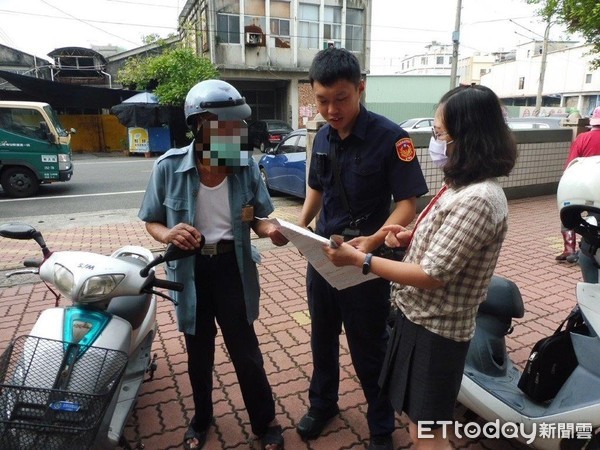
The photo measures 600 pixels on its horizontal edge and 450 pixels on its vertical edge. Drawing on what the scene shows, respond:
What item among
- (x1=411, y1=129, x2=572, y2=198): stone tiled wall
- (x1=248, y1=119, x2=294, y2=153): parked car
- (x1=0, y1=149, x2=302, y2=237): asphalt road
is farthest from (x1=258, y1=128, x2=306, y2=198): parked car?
(x1=248, y1=119, x2=294, y2=153): parked car

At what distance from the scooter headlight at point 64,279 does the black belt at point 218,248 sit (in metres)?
0.56

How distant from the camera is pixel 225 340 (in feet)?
7.22

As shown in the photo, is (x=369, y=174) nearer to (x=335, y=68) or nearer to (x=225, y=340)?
(x=335, y=68)

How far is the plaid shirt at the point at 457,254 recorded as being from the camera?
1.42m

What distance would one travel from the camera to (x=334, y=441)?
235 centimetres

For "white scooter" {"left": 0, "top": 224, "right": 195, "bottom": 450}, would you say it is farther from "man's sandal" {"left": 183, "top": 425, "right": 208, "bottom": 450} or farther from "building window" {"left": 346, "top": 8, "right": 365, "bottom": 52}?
"building window" {"left": 346, "top": 8, "right": 365, "bottom": 52}

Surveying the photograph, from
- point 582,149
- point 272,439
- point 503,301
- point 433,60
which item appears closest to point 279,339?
point 272,439

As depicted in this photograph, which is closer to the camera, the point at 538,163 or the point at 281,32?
the point at 538,163

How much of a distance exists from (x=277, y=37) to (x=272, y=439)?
23.0 meters

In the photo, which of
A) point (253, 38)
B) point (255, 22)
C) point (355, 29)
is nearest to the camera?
point (253, 38)

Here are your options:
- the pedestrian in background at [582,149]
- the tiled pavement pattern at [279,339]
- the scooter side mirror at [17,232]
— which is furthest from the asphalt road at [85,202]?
the scooter side mirror at [17,232]

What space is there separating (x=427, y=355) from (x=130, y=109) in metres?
17.5

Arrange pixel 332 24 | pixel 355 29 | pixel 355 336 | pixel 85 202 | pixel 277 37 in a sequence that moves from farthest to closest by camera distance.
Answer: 1. pixel 355 29
2. pixel 332 24
3. pixel 277 37
4. pixel 85 202
5. pixel 355 336

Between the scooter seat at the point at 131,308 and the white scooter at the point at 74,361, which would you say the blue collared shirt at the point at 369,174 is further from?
the scooter seat at the point at 131,308
